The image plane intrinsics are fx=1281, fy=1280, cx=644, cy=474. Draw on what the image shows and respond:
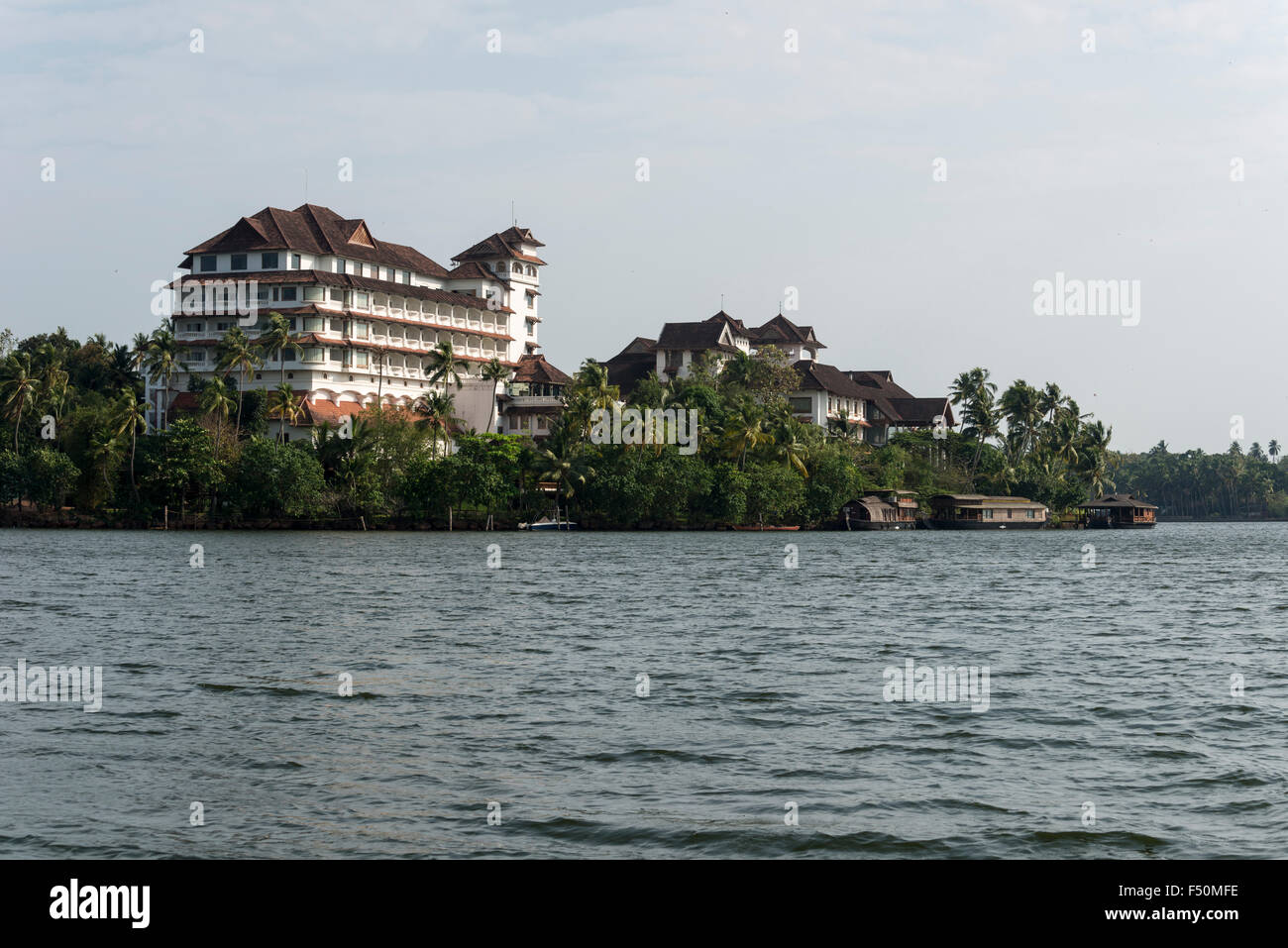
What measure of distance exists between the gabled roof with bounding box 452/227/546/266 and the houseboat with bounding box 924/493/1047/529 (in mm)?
56462

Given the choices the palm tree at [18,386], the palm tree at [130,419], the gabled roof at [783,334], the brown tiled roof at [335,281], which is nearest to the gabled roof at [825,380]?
the gabled roof at [783,334]

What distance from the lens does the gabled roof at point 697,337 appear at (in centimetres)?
15150

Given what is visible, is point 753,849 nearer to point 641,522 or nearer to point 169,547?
point 169,547

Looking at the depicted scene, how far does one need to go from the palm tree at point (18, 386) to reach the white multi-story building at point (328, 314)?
38.5 ft

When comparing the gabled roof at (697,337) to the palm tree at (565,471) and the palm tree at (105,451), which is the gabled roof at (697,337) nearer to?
the palm tree at (565,471)

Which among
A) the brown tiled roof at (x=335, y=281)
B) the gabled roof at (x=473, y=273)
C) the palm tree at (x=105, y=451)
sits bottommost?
the palm tree at (x=105, y=451)

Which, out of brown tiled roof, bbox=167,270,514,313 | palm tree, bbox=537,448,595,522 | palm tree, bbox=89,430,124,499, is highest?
brown tiled roof, bbox=167,270,514,313

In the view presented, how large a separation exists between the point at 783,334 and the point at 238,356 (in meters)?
81.7

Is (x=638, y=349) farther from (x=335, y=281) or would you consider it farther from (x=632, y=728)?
(x=632, y=728)

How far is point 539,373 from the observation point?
469 ft

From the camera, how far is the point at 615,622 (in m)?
38.5

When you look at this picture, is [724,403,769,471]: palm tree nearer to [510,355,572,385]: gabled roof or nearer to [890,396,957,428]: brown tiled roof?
[510,355,572,385]: gabled roof

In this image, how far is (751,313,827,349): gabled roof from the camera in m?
169

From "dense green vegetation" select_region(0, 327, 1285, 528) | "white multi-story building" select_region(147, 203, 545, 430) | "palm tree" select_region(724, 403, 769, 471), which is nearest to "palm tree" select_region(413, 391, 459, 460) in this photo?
"dense green vegetation" select_region(0, 327, 1285, 528)
